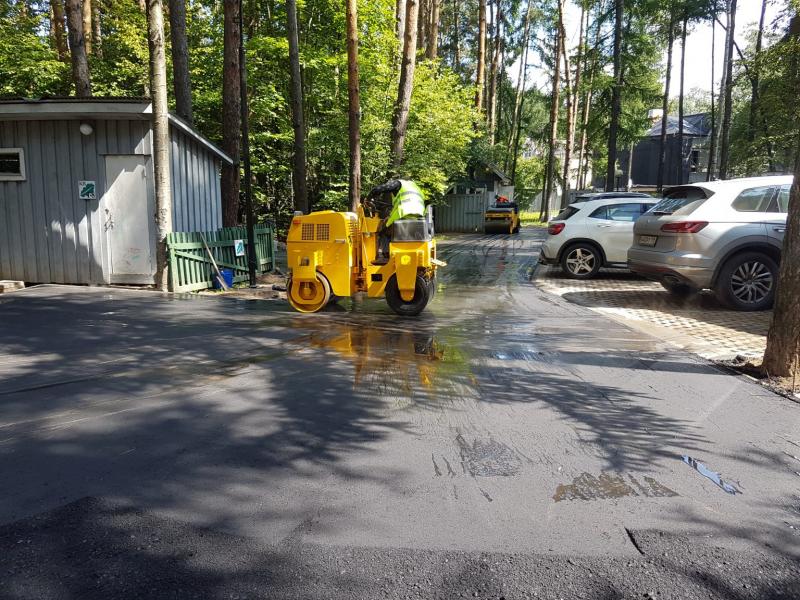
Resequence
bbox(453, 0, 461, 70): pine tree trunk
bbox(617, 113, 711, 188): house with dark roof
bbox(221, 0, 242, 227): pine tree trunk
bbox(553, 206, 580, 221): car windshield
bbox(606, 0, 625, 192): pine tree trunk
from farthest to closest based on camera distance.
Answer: bbox(617, 113, 711, 188): house with dark roof < bbox(453, 0, 461, 70): pine tree trunk < bbox(606, 0, 625, 192): pine tree trunk < bbox(221, 0, 242, 227): pine tree trunk < bbox(553, 206, 580, 221): car windshield

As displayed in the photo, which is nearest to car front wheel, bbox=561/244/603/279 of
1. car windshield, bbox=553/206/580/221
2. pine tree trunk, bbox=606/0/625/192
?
car windshield, bbox=553/206/580/221

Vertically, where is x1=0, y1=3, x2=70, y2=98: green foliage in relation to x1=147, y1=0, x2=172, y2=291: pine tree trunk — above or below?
above

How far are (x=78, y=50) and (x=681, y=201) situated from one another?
16.9 meters

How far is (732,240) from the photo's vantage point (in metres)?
8.94

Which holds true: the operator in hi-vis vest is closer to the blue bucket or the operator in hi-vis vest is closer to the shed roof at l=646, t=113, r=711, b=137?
the blue bucket

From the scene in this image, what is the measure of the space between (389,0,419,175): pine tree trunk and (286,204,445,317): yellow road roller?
11.1m

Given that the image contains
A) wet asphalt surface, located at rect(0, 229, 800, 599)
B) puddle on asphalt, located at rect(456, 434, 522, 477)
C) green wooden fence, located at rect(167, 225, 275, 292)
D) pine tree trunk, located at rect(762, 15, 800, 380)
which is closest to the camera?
wet asphalt surface, located at rect(0, 229, 800, 599)

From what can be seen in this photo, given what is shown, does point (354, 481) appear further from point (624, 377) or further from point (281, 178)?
point (281, 178)

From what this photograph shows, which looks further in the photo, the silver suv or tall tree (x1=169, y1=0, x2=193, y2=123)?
tall tree (x1=169, y1=0, x2=193, y2=123)

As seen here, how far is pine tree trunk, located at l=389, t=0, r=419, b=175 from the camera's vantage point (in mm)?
18500

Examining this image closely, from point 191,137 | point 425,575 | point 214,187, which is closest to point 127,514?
point 425,575

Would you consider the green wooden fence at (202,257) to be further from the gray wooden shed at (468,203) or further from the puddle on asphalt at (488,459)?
the gray wooden shed at (468,203)

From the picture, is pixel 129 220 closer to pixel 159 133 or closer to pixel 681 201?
pixel 159 133

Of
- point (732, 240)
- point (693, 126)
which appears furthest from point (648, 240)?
point (693, 126)
